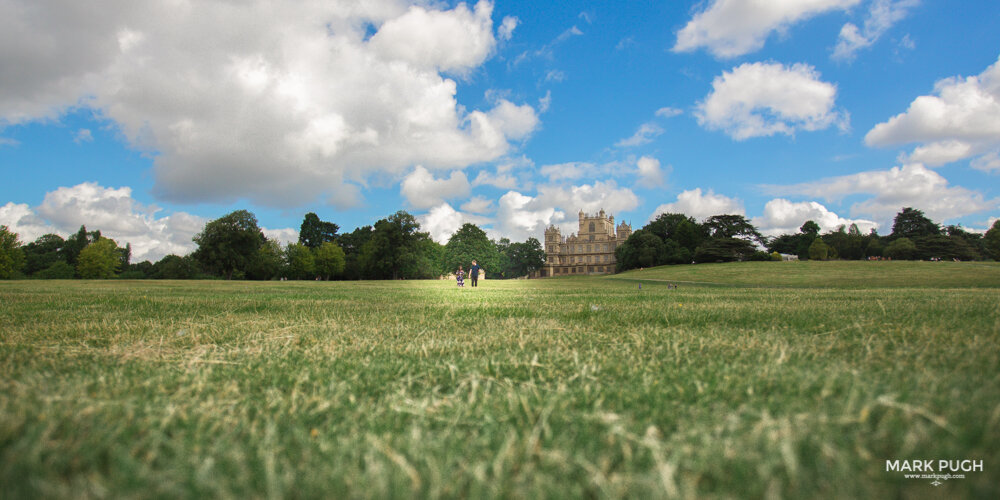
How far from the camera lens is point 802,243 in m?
110

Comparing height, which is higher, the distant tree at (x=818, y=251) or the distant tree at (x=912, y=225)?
the distant tree at (x=912, y=225)

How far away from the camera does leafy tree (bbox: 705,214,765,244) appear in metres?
90.1

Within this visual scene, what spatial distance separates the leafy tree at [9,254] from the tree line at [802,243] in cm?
8916

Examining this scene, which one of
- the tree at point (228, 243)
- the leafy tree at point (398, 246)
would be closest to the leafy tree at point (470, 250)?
the leafy tree at point (398, 246)

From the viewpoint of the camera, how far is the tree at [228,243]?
5988 cm

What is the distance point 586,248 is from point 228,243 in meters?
99.0

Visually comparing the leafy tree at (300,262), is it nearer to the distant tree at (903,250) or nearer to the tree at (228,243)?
the tree at (228,243)

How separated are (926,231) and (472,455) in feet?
405

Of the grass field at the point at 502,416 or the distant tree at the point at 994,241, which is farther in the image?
the distant tree at the point at 994,241

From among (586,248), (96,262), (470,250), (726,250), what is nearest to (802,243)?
(726,250)

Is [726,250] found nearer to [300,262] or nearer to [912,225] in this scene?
[912,225]

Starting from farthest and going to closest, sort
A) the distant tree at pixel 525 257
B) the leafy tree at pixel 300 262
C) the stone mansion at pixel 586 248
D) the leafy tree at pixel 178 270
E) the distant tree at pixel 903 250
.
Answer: the stone mansion at pixel 586 248 < the distant tree at pixel 525 257 < the distant tree at pixel 903 250 < the leafy tree at pixel 178 270 < the leafy tree at pixel 300 262

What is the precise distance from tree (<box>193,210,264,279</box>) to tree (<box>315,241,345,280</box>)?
12.3 metres

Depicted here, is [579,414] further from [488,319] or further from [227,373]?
[488,319]
